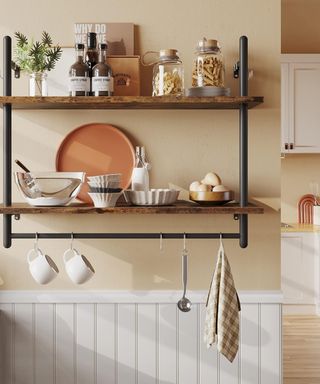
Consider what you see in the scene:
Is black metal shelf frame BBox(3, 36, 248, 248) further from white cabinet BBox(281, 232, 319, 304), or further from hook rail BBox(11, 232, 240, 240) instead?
white cabinet BBox(281, 232, 319, 304)

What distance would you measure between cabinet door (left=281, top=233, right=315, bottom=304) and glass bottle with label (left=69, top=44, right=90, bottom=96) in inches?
119

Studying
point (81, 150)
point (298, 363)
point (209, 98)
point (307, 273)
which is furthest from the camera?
point (307, 273)

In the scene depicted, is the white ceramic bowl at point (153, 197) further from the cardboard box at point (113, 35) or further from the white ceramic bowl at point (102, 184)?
the cardboard box at point (113, 35)

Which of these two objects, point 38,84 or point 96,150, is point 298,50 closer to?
point 96,150

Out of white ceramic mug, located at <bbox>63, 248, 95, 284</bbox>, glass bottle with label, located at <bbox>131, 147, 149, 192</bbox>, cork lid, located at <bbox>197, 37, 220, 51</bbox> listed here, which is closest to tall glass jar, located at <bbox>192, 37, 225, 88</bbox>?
cork lid, located at <bbox>197, 37, 220, 51</bbox>

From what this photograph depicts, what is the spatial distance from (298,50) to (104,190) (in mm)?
3591

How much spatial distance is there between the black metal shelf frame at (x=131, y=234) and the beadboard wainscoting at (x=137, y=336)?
0.24m

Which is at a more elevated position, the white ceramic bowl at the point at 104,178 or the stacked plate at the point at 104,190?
the white ceramic bowl at the point at 104,178

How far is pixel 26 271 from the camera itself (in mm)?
2354

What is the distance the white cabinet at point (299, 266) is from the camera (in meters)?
4.80

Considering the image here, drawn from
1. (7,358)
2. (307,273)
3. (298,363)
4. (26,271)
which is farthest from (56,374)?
(307,273)

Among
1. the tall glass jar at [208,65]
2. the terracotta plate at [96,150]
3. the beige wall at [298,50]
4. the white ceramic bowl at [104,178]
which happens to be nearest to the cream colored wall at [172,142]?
the terracotta plate at [96,150]

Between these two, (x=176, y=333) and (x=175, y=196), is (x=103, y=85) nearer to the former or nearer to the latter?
(x=175, y=196)

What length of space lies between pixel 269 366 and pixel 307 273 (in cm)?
262
